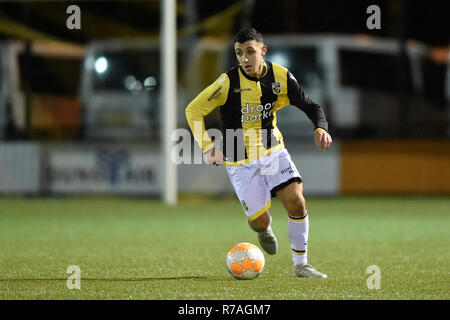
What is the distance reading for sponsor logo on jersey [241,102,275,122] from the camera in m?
6.14

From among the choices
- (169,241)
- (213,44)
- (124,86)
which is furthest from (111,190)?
(169,241)

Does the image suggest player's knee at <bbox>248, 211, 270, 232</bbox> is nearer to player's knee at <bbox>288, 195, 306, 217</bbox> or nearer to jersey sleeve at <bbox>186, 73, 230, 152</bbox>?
player's knee at <bbox>288, 195, 306, 217</bbox>

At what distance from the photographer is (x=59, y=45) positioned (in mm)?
16062

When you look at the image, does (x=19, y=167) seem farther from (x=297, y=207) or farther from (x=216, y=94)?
(x=297, y=207)

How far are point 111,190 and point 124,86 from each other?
1942mm

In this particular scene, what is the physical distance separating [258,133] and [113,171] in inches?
319

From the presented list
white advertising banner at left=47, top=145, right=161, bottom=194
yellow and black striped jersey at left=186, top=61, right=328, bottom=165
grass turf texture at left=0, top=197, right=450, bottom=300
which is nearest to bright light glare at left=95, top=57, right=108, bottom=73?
white advertising banner at left=47, top=145, right=161, bottom=194

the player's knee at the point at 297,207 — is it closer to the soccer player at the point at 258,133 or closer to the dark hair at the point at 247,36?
the soccer player at the point at 258,133

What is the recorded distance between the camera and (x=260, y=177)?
6234 millimetres

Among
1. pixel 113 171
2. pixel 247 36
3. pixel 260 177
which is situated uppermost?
pixel 247 36

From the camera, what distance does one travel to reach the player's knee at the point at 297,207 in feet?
19.5

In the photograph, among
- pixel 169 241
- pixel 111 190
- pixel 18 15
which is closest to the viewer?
pixel 169 241

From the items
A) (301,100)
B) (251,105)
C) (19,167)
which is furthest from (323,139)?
(19,167)
